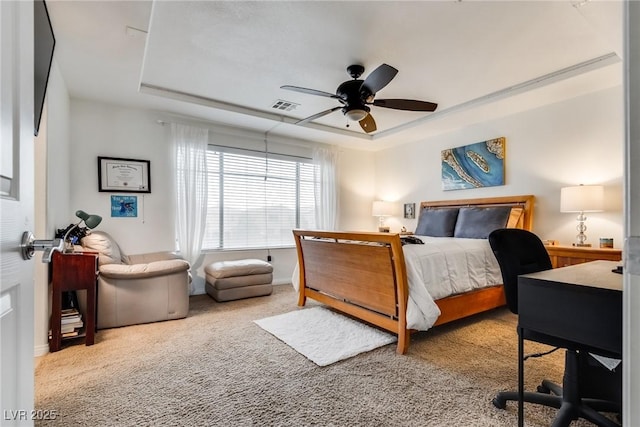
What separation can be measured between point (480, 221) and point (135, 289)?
156 inches

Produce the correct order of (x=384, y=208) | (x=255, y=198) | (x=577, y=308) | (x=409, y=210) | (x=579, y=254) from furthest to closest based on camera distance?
(x=384, y=208) → (x=409, y=210) → (x=255, y=198) → (x=579, y=254) → (x=577, y=308)

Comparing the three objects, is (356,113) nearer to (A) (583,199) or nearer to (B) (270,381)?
(B) (270,381)

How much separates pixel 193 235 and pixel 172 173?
86cm

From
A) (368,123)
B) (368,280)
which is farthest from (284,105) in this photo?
(368,280)

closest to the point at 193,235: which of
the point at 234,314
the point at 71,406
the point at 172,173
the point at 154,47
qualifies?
the point at 172,173

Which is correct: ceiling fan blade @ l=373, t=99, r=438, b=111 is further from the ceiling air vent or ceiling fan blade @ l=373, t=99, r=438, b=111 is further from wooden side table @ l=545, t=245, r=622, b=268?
wooden side table @ l=545, t=245, r=622, b=268

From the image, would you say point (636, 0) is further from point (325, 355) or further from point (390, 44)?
point (325, 355)

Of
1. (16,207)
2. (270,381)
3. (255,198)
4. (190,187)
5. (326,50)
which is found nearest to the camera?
(16,207)

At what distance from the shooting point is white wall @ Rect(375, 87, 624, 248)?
127 inches

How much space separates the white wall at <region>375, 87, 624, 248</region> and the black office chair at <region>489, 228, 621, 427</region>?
209cm

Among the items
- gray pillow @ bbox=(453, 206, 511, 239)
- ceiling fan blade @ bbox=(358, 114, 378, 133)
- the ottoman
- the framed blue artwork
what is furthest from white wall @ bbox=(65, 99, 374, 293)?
gray pillow @ bbox=(453, 206, 511, 239)

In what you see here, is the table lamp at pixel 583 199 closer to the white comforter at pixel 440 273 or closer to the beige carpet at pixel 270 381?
the white comforter at pixel 440 273

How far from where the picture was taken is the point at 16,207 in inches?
27.8

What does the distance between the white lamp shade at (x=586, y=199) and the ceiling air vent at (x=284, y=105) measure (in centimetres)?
320
